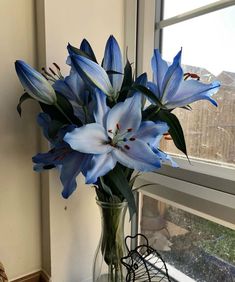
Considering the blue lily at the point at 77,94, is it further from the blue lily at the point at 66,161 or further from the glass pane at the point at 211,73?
the glass pane at the point at 211,73

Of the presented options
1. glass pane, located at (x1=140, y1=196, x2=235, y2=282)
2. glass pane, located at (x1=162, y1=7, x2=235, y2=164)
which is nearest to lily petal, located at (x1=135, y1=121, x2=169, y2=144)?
glass pane, located at (x1=162, y1=7, x2=235, y2=164)

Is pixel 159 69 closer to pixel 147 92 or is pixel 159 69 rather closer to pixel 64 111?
pixel 147 92

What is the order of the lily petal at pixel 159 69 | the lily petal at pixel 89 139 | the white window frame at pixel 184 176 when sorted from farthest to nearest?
1. the white window frame at pixel 184 176
2. the lily petal at pixel 159 69
3. the lily petal at pixel 89 139

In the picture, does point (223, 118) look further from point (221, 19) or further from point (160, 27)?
point (160, 27)

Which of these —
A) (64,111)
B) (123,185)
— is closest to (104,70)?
(64,111)

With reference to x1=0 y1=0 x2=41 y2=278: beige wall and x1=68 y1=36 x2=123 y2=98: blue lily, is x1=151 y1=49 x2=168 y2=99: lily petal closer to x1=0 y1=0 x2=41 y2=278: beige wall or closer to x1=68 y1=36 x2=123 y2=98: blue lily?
x1=68 y1=36 x2=123 y2=98: blue lily

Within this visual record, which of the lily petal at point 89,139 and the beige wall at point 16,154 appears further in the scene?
the beige wall at point 16,154

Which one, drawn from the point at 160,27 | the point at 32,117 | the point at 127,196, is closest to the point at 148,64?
the point at 160,27

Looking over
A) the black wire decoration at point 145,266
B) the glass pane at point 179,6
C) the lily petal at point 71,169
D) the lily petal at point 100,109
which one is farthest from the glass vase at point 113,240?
the glass pane at point 179,6
